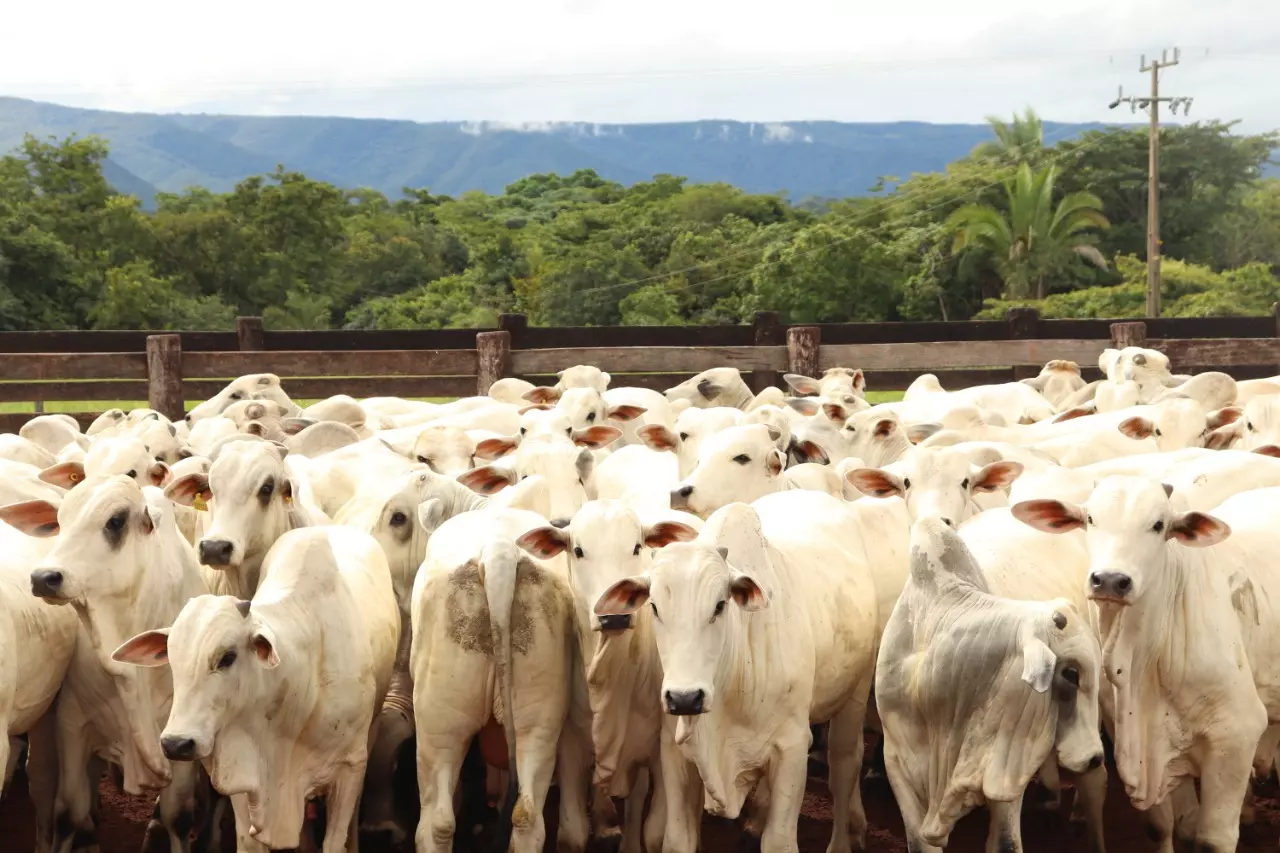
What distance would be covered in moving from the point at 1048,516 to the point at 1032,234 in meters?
38.8

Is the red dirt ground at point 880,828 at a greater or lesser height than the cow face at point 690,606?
lesser

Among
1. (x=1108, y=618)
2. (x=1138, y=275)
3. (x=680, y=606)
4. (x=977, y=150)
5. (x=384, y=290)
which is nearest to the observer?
(x=680, y=606)

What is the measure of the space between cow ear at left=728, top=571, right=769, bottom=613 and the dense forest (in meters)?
28.5

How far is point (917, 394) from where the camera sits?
1171 cm

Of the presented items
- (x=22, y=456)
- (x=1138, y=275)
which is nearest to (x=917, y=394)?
(x=22, y=456)

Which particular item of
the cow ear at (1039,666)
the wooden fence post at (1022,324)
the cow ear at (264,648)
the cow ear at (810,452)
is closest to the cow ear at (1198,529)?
the cow ear at (1039,666)

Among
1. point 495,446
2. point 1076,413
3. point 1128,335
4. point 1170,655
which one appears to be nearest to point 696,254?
point 1128,335

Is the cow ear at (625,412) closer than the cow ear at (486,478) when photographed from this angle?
No

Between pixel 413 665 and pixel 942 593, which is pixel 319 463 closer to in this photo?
pixel 413 665

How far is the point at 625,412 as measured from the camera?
31.2ft

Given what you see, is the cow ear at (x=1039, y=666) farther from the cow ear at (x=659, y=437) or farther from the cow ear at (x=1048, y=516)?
the cow ear at (x=659, y=437)

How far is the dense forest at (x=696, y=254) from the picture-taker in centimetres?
3819

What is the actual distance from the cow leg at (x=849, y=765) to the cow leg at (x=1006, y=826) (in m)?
1.12

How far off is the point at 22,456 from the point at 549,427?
262 centimetres
